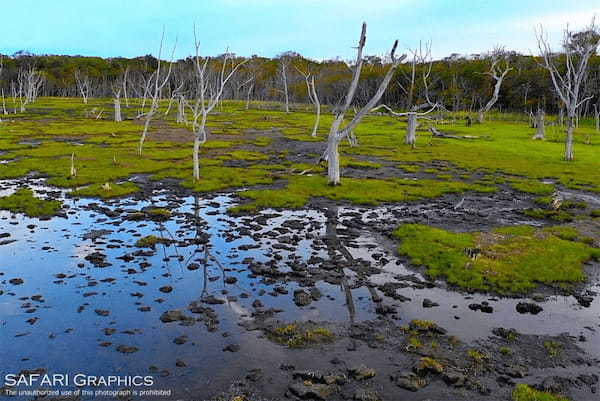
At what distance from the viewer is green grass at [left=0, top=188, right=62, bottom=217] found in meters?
23.5

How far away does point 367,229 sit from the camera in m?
22.3

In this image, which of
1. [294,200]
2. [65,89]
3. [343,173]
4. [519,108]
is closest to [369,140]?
[343,173]

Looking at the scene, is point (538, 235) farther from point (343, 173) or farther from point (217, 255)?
point (343, 173)

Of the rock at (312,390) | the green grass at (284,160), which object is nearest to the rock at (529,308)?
the rock at (312,390)

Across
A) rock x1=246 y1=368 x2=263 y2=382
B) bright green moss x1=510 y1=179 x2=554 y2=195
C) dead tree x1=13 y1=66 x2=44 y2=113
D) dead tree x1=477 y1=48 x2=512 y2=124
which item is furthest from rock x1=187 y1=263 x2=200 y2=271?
dead tree x1=13 y1=66 x2=44 y2=113

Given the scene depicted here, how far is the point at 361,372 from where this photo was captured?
10734 millimetres

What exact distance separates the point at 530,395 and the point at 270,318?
6.81 metres

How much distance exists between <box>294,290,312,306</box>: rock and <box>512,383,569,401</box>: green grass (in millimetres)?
6308

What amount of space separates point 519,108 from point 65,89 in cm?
14862

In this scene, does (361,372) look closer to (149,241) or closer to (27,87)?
(149,241)

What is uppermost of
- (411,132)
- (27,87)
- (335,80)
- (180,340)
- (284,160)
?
(335,80)

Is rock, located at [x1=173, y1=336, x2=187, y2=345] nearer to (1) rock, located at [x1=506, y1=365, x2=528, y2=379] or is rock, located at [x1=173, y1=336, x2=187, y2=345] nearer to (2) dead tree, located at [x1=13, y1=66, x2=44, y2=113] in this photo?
(1) rock, located at [x1=506, y1=365, x2=528, y2=379]

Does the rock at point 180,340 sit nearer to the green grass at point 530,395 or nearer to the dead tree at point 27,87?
the green grass at point 530,395

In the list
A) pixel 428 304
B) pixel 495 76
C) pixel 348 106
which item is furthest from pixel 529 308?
pixel 495 76
